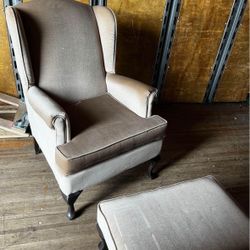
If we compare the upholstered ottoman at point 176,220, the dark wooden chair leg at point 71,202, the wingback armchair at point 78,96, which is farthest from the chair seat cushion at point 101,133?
the upholstered ottoman at point 176,220

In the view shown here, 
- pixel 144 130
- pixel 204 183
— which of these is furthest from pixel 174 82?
pixel 204 183

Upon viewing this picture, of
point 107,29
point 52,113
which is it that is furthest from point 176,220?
point 107,29

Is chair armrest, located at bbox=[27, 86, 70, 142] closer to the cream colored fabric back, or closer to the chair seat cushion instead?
the chair seat cushion

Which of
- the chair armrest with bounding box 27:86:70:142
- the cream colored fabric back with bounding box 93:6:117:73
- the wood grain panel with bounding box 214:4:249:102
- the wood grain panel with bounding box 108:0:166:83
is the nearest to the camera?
the chair armrest with bounding box 27:86:70:142

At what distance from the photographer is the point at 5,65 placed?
205cm

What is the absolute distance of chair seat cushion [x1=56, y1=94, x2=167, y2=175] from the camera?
4.30 ft

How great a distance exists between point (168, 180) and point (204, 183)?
0.59 meters

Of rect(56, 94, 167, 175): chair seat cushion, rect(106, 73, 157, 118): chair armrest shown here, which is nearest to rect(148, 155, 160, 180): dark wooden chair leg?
rect(56, 94, 167, 175): chair seat cushion

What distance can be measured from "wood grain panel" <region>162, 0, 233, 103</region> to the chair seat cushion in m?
0.90

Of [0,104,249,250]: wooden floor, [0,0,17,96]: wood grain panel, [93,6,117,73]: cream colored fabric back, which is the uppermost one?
[93,6,117,73]: cream colored fabric back

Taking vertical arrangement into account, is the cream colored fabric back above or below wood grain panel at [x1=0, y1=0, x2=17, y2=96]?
above

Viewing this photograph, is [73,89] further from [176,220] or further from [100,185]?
[176,220]

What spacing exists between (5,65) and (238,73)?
6.35 feet

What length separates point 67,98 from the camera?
168 centimetres
